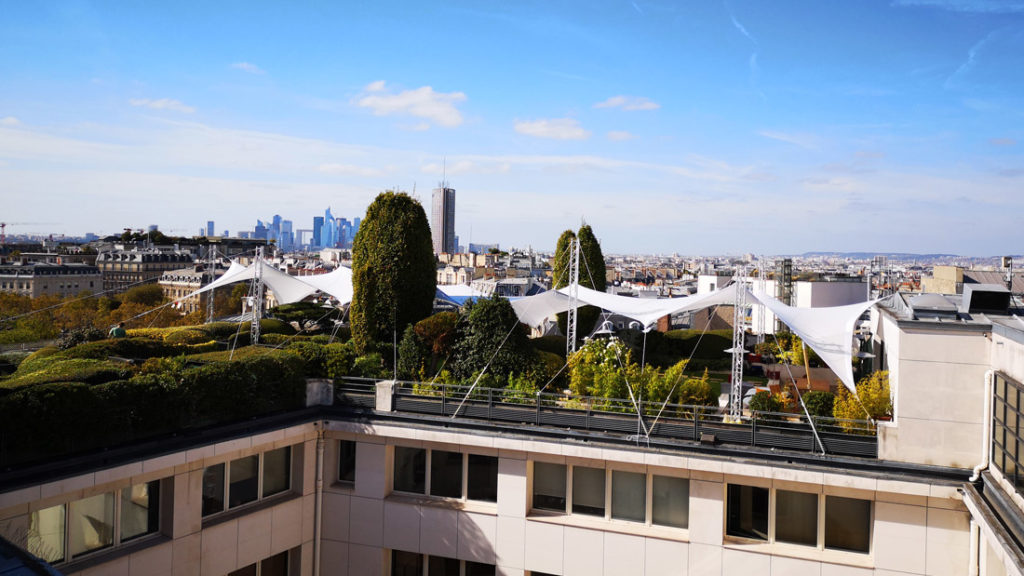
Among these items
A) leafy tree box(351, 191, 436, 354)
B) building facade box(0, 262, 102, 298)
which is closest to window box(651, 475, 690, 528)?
leafy tree box(351, 191, 436, 354)

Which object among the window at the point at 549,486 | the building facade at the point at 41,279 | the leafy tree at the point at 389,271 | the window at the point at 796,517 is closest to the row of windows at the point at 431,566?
the window at the point at 549,486

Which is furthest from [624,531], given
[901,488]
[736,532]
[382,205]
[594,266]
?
[594,266]

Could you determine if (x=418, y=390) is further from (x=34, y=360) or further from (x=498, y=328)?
(x=34, y=360)

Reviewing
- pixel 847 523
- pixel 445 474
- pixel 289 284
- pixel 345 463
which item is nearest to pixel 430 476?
pixel 445 474

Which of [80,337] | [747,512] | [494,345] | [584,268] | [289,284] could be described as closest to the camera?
[747,512]

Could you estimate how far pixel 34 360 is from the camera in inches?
604

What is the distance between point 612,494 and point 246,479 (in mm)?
6830

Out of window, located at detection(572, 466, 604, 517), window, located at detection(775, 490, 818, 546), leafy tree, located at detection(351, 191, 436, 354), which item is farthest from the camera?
leafy tree, located at detection(351, 191, 436, 354)

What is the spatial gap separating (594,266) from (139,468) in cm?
2272

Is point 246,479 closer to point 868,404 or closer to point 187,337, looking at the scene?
point 187,337

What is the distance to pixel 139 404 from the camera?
1135cm

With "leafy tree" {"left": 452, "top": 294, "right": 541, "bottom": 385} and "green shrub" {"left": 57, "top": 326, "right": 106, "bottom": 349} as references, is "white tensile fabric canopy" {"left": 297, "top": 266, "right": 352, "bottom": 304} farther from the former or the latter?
"leafy tree" {"left": 452, "top": 294, "right": 541, "bottom": 385}

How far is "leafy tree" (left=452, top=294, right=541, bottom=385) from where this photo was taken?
1672 cm

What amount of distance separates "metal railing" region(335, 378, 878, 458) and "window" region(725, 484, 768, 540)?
2.89 feet
